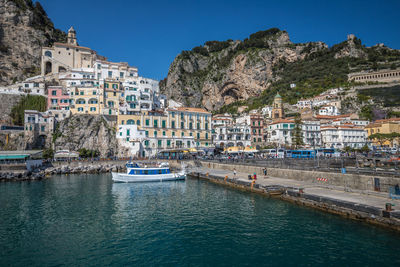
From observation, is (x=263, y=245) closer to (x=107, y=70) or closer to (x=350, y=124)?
(x=107, y=70)

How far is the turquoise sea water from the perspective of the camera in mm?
10789

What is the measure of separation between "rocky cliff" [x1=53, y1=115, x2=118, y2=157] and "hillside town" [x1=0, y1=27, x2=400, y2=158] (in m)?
1.59

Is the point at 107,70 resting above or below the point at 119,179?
above

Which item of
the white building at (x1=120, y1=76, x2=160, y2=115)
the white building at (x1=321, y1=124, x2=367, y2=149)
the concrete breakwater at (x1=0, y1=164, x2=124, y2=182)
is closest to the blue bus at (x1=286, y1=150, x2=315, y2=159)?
the white building at (x1=321, y1=124, x2=367, y2=149)

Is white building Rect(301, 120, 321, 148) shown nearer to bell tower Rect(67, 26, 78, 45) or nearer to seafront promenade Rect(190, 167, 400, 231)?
seafront promenade Rect(190, 167, 400, 231)

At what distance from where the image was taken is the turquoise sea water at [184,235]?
35.4ft

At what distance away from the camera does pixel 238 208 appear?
1920cm

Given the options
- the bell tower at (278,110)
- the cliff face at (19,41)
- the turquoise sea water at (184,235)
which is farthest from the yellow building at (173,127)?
the cliff face at (19,41)

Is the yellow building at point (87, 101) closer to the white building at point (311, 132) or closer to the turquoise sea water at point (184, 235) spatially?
the turquoise sea water at point (184, 235)

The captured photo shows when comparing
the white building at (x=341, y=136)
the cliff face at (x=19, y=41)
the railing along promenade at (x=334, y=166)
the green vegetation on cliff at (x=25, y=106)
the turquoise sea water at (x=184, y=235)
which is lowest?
the turquoise sea water at (x=184, y=235)

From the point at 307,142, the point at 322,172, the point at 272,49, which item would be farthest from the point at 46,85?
the point at 272,49

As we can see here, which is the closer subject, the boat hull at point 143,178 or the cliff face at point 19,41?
the boat hull at point 143,178

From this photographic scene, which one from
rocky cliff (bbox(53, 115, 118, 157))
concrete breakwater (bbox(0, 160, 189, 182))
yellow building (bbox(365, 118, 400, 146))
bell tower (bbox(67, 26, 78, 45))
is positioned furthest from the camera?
bell tower (bbox(67, 26, 78, 45))

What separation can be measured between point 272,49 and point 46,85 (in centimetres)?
9863
